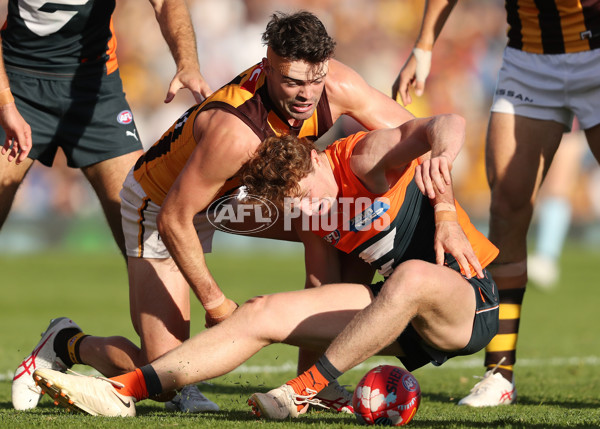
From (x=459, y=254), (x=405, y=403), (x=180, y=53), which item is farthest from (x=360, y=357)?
(x=180, y=53)

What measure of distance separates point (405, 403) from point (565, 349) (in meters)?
3.96

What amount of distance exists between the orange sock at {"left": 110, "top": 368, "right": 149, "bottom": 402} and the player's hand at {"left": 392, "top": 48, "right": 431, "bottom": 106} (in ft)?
8.12

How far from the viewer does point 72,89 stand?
18.0 feet

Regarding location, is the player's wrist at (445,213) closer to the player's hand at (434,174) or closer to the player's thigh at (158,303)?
the player's hand at (434,174)

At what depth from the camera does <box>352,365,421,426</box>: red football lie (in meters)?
3.88

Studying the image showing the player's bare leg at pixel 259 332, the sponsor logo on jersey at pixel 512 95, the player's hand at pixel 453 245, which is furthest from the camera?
the sponsor logo on jersey at pixel 512 95

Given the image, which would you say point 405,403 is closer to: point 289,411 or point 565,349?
point 289,411

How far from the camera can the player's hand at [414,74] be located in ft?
18.2

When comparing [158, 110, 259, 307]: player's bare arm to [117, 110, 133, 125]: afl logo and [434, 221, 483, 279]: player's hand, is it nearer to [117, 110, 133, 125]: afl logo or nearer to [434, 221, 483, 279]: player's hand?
[434, 221, 483, 279]: player's hand

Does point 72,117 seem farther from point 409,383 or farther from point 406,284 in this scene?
point 409,383

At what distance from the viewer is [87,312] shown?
9914mm

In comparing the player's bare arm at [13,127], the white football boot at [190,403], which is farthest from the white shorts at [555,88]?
the player's bare arm at [13,127]

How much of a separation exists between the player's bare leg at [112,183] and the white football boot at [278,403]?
199 centimetres

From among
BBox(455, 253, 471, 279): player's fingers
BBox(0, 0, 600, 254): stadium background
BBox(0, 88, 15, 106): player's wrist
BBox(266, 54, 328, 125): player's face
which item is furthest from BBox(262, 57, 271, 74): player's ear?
BBox(0, 0, 600, 254): stadium background
